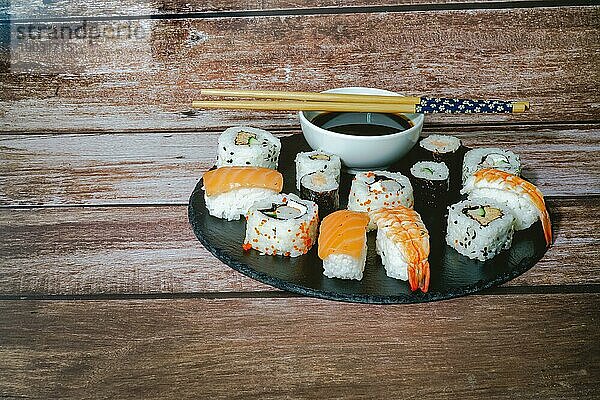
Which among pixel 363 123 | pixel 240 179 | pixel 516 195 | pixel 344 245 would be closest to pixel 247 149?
pixel 240 179

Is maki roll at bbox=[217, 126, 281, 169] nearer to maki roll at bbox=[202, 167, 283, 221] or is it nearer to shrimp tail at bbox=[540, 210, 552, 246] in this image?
maki roll at bbox=[202, 167, 283, 221]

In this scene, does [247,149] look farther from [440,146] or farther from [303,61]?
[303,61]

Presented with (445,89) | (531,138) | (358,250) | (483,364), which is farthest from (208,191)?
(445,89)

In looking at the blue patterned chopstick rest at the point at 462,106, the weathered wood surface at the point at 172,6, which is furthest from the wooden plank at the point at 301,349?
the weathered wood surface at the point at 172,6

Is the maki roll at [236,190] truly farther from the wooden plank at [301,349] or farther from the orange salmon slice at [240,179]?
the wooden plank at [301,349]

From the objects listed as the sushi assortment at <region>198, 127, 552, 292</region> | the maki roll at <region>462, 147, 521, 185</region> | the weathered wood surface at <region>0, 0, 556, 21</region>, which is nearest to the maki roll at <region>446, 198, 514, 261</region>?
the sushi assortment at <region>198, 127, 552, 292</region>
